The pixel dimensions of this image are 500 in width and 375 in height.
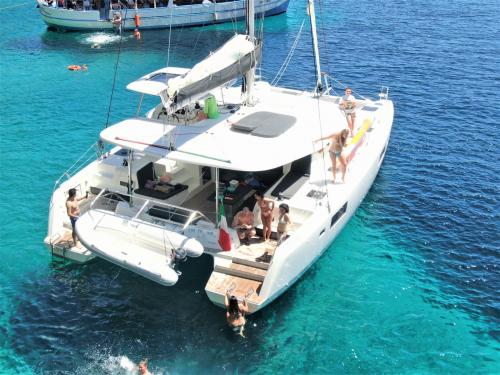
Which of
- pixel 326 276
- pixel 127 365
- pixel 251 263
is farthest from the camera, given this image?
pixel 326 276

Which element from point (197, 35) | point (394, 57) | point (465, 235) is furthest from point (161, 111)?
point (197, 35)

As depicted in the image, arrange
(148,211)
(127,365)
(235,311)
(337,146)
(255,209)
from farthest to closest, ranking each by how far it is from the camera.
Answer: (337,146)
(255,209)
(148,211)
(235,311)
(127,365)

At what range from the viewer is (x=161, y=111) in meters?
17.9

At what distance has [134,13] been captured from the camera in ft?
136

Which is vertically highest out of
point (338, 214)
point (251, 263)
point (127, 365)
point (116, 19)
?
point (116, 19)

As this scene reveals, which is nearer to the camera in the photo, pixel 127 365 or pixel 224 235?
pixel 127 365

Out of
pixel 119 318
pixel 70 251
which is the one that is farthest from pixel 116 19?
pixel 119 318

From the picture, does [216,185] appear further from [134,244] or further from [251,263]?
[134,244]

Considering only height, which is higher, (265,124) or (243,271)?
(265,124)

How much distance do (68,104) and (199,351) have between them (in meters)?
18.4

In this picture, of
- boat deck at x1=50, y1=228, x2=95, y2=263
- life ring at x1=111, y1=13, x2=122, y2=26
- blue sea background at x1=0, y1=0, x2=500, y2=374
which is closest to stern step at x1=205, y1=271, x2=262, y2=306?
blue sea background at x1=0, y1=0, x2=500, y2=374

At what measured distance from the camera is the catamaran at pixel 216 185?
13375 mm

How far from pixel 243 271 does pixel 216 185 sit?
217cm

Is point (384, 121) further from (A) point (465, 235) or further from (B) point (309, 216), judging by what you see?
(B) point (309, 216)
